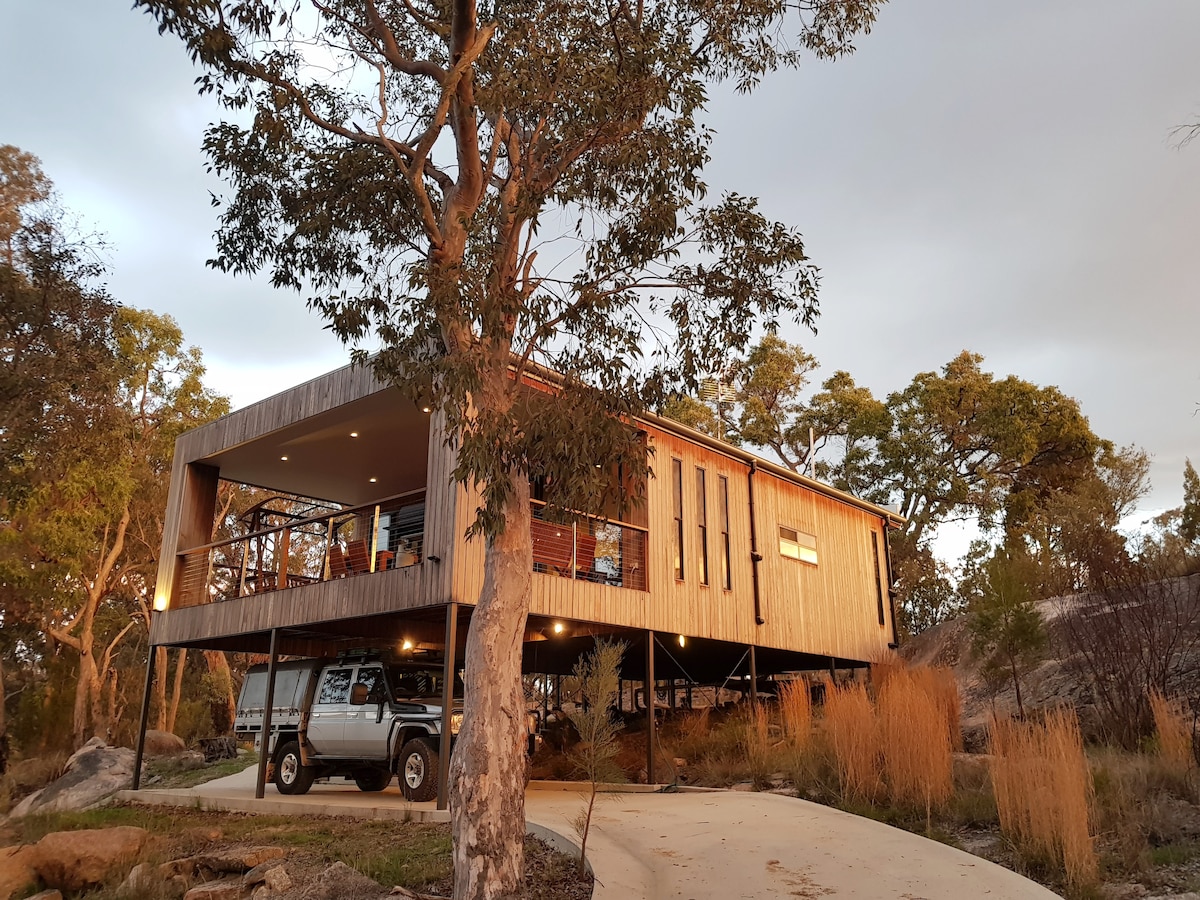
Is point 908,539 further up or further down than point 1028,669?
further up

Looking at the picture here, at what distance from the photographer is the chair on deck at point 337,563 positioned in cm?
1391

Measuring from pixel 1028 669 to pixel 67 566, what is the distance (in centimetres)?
2347

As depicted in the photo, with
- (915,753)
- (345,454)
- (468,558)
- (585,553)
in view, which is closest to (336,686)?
(468,558)

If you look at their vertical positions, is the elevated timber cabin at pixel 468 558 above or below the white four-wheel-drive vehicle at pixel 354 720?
above

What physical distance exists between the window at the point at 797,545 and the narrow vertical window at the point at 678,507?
10.5 ft

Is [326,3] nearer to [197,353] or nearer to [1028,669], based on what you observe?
[1028,669]

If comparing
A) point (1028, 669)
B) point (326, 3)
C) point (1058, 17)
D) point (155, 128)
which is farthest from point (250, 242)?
point (1028, 669)

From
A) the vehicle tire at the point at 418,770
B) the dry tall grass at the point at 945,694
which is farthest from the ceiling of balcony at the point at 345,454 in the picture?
the dry tall grass at the point at 945,694

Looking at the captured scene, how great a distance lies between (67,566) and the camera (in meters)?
24.8

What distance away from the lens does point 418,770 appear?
11633 millimetres

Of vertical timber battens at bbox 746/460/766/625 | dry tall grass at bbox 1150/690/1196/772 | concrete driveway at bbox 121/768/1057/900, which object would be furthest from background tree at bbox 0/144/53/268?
dry tall grass at bbox 1150/690/1196/772

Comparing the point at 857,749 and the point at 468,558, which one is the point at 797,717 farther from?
the point at 468,558

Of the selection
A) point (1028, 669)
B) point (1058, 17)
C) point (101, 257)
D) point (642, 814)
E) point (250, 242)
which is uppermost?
point (1058, 17)

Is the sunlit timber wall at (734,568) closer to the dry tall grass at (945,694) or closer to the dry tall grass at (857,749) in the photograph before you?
the dry tall grass at (945,694)
